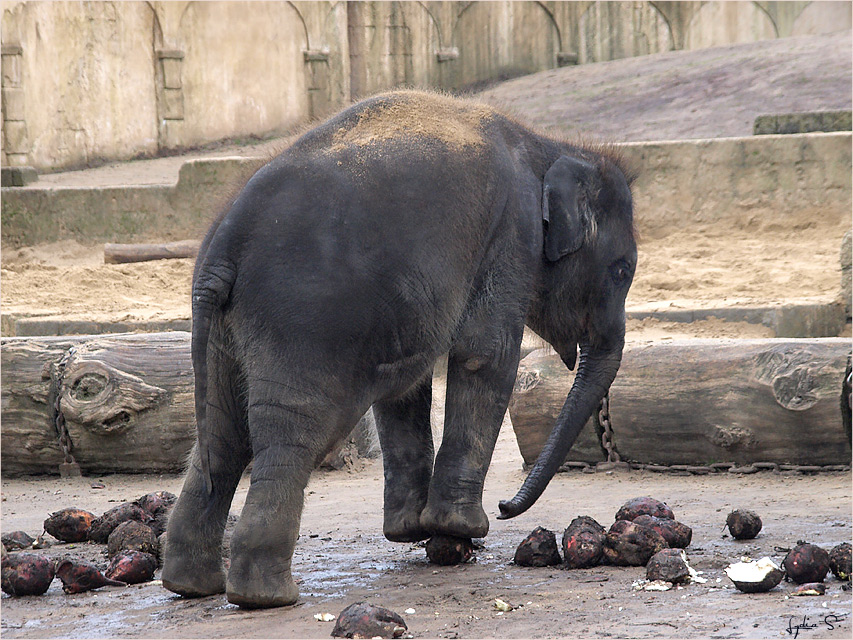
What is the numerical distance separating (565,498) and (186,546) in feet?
7.06

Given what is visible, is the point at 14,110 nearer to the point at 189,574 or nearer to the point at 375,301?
the point at 189,574

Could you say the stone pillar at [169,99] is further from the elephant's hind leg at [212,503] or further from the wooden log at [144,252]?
the elephant's hind leg at [212,503]

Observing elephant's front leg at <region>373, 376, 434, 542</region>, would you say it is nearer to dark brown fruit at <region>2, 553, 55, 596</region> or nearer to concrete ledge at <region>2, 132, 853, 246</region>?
dark brown fruit at <region>2, 553, 55, 596</region>

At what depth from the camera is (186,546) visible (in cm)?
364

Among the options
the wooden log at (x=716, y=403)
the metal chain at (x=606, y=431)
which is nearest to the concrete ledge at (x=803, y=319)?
the wooden log at (x=716, y=403)

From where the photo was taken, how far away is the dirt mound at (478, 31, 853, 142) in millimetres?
14984

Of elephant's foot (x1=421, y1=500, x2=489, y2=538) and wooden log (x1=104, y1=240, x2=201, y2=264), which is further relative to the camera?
wooden log (x1=104, y1=240, x2=201, y2=264)

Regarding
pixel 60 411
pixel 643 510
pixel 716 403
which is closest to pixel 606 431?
pixel 716 403

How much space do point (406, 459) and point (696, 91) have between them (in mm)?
13476

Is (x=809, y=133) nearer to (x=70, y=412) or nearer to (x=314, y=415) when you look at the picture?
(x=70, y=412)

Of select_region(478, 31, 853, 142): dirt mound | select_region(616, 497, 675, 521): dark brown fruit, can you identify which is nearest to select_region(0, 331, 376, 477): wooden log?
select_region(616, 497, 675, 521): dark brown fruit

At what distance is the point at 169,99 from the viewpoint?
64.5 ft

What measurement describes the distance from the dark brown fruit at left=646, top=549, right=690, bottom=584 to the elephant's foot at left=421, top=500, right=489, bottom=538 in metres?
0.65

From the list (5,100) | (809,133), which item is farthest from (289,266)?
(5,100)
